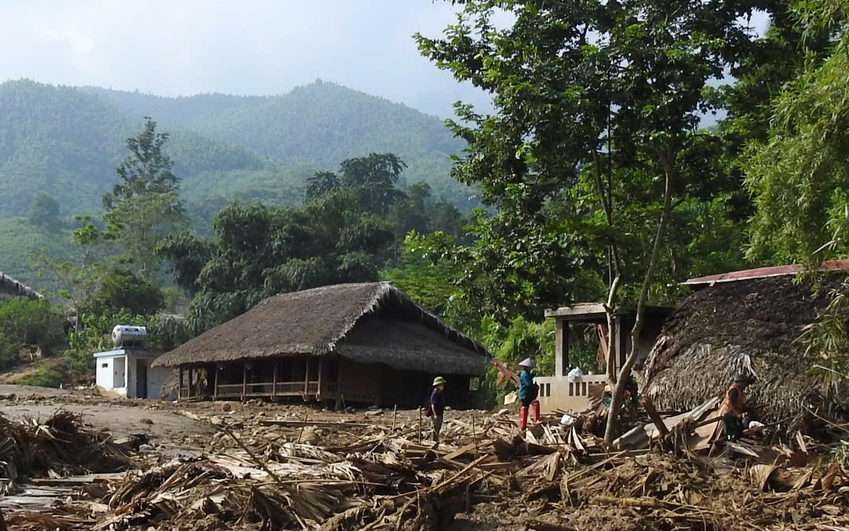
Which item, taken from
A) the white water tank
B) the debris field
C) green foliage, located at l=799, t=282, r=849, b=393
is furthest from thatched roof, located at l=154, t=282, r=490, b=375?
green foliage, located at l=799, t=282, r=849, b=393

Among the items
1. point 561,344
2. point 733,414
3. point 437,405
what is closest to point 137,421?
point 437,405

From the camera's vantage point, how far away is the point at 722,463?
10711 millimetres

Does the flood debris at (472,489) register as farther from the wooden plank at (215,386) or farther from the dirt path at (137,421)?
the wooden plank at (215,386)

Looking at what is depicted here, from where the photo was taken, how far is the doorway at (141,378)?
3672 centimetres

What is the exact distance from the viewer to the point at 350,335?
25984 mm

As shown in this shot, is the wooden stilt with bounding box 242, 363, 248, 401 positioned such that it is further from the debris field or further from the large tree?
the debris field

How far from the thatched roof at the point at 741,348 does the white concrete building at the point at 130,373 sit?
24701mm

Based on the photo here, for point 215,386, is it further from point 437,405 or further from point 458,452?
point 458,452

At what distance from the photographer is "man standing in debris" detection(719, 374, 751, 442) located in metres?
11.4

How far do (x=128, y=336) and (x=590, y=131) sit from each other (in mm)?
26059

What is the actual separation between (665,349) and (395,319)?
13728 mm

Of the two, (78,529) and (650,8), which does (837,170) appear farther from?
(78,529)

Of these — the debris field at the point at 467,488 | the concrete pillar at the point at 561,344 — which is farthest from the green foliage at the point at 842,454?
the concrete pillar at the point at 561,344

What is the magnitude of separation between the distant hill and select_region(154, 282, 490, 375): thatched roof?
127ft
